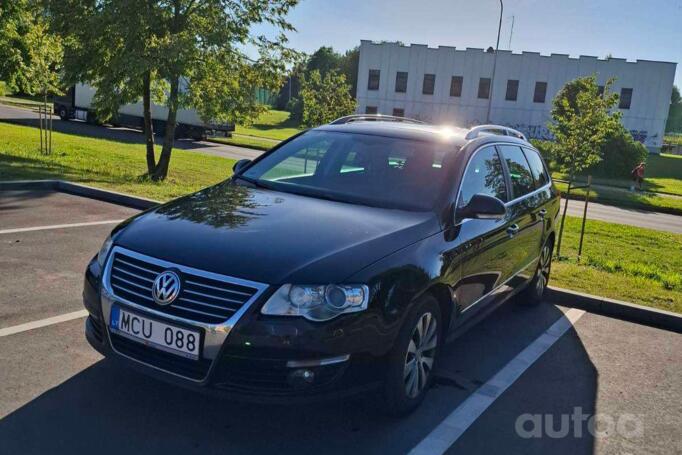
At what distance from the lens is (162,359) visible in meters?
3.19

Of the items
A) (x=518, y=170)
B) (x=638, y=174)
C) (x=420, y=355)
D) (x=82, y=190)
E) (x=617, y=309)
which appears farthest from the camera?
(x=638, y=174)

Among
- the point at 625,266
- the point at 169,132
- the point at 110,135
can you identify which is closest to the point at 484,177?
the point at 625,266

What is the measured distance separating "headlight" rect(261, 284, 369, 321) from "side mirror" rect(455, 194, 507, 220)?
51.4 inches

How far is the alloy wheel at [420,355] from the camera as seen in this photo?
3.58 m

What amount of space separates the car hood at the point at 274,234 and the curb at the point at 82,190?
5.60 metres

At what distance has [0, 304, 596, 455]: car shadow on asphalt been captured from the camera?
3102 mm

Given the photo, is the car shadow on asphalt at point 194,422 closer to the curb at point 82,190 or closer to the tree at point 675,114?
the curb at point 82,190

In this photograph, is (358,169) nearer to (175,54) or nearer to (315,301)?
(315,301)

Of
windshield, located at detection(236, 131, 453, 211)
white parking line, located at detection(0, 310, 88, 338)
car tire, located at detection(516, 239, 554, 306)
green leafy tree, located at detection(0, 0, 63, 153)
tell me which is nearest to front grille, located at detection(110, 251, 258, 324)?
windshield, located at detection(236, 131, 453, 211)

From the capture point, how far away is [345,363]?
3.11 meters

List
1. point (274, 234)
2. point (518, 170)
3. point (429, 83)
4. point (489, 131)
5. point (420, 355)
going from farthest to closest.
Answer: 1. point (429, 83)
2. point (489, 131)
3. point (518, 170)
4. point (420, 355)
5. point (274, 234)

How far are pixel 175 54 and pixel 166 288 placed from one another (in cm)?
1050

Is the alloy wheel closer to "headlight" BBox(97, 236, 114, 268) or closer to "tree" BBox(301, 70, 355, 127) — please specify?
"headlight" BBox(97, 236, 114, 268)

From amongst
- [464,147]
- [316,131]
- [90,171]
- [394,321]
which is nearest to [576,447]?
[394,321]
